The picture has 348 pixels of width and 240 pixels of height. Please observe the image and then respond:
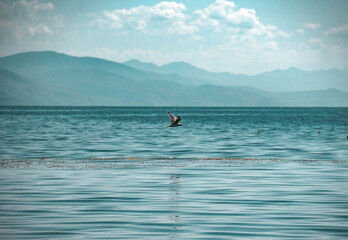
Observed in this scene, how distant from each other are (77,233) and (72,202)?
5.10m

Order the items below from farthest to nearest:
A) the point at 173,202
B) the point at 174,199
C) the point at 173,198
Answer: the point at 173,198
the point at 174,199
the point at 173,202

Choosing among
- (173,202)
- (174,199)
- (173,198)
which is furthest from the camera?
(173,198)

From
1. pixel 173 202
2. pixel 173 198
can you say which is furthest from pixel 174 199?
pixel 173 202

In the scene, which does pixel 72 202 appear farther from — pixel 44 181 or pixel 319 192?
pixel 319 192

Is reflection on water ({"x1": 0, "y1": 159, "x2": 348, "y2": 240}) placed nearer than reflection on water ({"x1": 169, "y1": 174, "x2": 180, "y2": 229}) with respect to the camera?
Yes

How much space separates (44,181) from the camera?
2700 cm

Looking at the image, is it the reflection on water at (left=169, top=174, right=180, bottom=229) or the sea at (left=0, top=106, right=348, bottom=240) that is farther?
the reflection on water at (left=169, top=174, right=180, bottom=229)

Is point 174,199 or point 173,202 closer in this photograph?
point 173,202

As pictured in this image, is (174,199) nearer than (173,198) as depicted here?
Yes

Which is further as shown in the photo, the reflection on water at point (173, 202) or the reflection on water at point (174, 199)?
the reflection on water at point (174, 199)

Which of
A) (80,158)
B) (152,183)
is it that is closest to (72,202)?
(152,183)

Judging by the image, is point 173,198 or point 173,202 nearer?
point 173,202

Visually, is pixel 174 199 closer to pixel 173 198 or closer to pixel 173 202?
pixel 173 198

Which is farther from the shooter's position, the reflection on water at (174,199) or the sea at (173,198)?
the reflection on water at (174,199)
